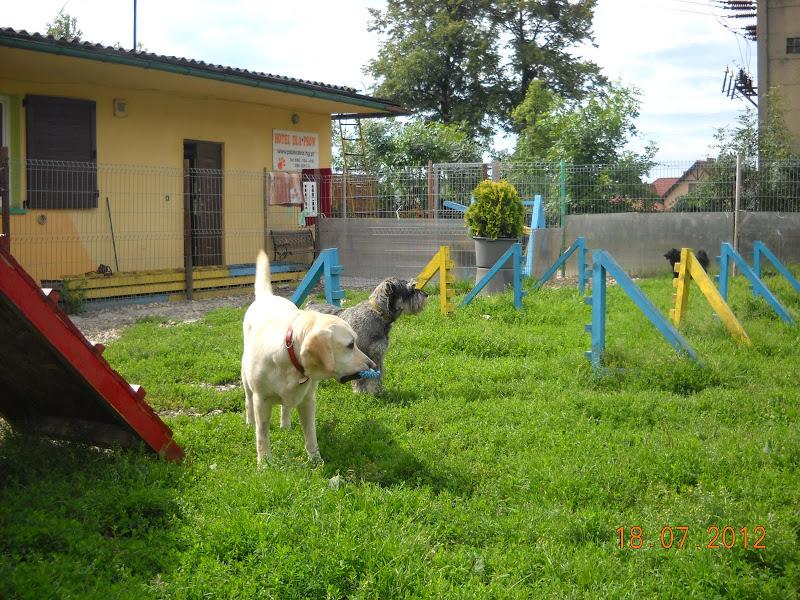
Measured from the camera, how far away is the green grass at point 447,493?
3.36 m

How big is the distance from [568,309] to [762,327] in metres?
2.38

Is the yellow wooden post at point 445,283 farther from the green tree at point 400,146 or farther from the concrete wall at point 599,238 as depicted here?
the green tree at point 400,146

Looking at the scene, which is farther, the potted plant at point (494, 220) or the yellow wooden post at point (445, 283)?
the potted plant at point (494, 220)

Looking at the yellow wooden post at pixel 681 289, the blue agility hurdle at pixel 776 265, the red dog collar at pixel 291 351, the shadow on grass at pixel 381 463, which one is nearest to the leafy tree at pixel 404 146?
the blue agility hurdle at pixel 776 265

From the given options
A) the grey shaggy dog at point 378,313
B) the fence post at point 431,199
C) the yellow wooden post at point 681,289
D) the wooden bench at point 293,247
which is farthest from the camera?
the wooden bench at point 293,247

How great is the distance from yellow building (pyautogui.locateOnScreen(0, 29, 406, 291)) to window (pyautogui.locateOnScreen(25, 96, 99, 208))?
0.02 metres

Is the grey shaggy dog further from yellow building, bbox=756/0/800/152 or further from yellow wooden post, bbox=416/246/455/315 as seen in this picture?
yellow building, bbox=756/0/800/152

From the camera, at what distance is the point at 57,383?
15.5ft

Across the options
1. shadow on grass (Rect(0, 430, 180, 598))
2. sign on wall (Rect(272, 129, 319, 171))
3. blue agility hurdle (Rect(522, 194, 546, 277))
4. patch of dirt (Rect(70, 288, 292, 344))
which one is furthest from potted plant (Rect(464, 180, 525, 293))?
shadow on grass (Rect(0, 430, 180, 598))

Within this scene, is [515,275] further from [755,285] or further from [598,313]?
[598,313]

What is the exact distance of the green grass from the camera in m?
3.36

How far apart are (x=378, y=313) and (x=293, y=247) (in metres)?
9.19

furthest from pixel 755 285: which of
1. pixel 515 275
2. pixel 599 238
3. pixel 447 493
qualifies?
pixel 447 493

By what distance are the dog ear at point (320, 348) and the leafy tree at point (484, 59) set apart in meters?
30.9
